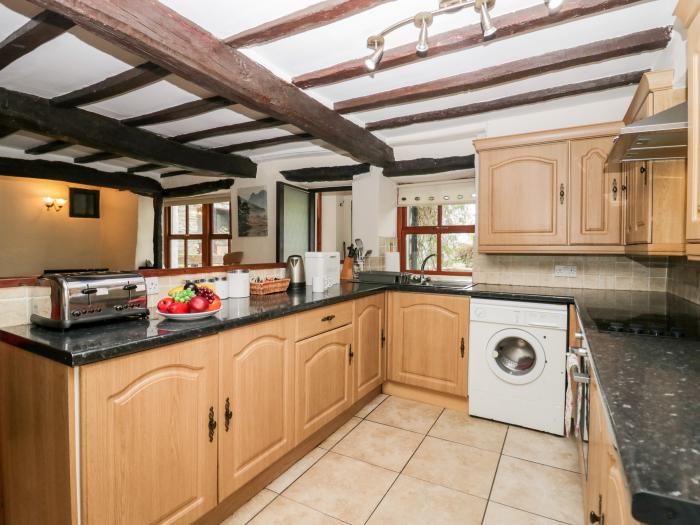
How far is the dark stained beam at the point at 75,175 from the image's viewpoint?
4.00m

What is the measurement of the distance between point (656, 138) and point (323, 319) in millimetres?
1724

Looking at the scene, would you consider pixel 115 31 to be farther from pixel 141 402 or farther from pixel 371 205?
pixel 371 205

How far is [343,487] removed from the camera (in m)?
1.88

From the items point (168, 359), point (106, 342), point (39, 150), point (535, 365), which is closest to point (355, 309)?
point (535, 365)

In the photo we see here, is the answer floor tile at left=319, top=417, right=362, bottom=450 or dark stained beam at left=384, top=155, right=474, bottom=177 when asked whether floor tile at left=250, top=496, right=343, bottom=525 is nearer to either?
floor tile at left=319, top=417, right=362, bottom=450

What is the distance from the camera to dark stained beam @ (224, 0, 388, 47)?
4.83 feet

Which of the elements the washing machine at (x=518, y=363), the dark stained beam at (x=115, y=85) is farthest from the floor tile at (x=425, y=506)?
the dark stained beam at (x=115, y=85)

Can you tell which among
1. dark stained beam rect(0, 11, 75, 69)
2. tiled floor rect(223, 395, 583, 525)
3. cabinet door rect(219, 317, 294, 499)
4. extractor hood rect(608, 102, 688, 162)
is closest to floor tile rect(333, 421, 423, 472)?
tiled floor rect(223, 395, 583, 525)

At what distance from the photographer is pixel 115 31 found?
4.41 ft

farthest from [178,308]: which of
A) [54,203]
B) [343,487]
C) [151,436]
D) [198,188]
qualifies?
[54,203]

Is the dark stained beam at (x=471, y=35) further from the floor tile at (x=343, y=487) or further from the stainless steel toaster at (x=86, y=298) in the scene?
the floor tile at (x=343, y=487)

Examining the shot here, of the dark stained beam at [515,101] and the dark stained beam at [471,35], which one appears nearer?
the dark stained beam at [471,35]

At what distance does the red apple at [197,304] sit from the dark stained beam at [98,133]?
2.04 meters

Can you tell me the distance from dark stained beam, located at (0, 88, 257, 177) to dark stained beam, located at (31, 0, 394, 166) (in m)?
1.59
